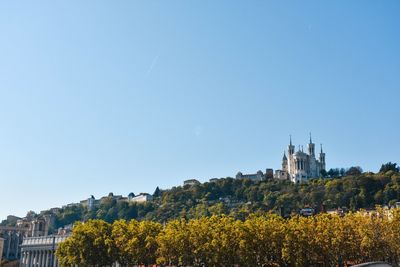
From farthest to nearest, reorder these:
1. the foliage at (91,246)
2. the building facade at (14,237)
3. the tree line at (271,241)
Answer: the building facade at (14,237) < the foliage at (91,246) < the tree line at (271,241)

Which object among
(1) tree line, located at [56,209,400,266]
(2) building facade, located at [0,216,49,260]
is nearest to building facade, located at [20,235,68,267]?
(2) building facade, located at [0,216,49,260]

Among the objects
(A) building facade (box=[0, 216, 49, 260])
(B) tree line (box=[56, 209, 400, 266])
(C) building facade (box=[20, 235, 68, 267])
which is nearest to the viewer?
(B) tree line (box=[56, 209, 400, 266])

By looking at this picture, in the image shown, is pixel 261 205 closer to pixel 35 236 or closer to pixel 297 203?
pixel 297 203

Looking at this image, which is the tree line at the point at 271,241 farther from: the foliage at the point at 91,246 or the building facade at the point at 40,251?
the building facade at the point at 40,251

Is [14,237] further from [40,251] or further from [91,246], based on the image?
[91,246]

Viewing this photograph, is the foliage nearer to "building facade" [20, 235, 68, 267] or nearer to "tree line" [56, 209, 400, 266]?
→ "tree line" [56, 209, 400, 266]

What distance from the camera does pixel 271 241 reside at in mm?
69688

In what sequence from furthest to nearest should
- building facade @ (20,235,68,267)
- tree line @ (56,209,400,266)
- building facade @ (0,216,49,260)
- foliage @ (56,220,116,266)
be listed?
building facade @ (0,216,49,260)
building facade @ (20,235,68,267)
foliage @ (56,220,116,266)
tree line @ (56,209,400,266)

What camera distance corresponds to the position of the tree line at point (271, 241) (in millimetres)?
64812

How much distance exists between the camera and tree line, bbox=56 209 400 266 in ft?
213

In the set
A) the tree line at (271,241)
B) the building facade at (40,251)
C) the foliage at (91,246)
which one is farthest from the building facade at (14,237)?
the tree line at (271,241)

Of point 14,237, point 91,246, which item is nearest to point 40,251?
point 14,237

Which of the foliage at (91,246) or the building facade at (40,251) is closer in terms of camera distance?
the foliage at (91,246)

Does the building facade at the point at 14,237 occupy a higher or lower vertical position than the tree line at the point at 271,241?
higher
